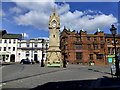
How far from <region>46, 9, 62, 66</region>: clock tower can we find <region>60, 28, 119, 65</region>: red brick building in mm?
15233

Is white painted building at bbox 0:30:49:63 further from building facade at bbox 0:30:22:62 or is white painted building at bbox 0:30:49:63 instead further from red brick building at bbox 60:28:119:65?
red brick building at bbox 60:28:119:65

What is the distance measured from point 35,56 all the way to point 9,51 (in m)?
10.6

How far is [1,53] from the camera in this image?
50.2 metres

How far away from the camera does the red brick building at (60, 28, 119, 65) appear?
149 feet

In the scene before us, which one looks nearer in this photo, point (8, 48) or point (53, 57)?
point (53, 57)

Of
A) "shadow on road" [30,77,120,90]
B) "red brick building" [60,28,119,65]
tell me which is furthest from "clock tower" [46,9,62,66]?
"shadow on road" [30,77,120,90]

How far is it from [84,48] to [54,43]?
19.9 m

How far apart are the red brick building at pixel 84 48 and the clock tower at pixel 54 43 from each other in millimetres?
15233

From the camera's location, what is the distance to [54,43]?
96.9 ft

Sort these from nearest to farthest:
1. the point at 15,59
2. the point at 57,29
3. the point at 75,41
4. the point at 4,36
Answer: the point at 57,29 → the point at 75,41 → the point at 15,59 → the point at 4,36

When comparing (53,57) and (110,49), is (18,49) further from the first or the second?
(110,49)

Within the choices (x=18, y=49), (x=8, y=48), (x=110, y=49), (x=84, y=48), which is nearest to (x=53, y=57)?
(x=84, y=48)

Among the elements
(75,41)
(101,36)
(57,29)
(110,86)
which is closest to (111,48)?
(101,36)

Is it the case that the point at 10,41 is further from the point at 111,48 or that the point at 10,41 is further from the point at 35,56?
the point at 111,48
